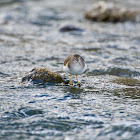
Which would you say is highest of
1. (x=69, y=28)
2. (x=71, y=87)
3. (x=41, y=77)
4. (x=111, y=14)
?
(x=111, y=14)

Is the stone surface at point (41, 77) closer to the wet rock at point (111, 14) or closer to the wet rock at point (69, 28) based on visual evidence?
the wet rock at point (69, 28)

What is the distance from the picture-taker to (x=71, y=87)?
777 centimetres

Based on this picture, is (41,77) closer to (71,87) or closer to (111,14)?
(71,87)

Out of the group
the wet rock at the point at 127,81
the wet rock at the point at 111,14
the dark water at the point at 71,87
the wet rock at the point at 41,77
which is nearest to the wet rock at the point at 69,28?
the dark water at the point at 71,87

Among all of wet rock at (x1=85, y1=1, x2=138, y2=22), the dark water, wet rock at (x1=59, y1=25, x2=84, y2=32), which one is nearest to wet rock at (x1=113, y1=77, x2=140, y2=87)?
the dark water

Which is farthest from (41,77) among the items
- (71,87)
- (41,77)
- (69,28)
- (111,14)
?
(111,14)

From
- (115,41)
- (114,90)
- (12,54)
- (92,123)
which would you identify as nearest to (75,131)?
(92,123)

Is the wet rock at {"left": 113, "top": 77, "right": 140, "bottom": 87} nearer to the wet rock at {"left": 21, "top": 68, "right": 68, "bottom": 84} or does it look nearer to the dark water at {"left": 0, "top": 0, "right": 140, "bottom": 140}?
the dark water at {"left": 0, "top": 0, "right": 140, "bottom": 140}

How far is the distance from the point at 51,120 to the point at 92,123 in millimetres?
827

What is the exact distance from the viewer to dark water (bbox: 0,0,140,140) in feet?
17.9

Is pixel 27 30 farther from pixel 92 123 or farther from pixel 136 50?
pixel 92 123

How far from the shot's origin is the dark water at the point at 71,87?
215 inches

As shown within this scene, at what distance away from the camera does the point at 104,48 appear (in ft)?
38.8

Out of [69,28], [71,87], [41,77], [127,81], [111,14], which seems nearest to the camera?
[71,87]
